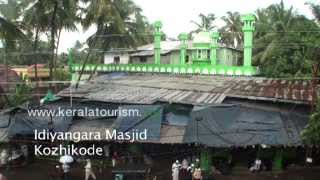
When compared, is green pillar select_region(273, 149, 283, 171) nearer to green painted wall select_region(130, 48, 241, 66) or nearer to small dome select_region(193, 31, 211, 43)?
small dome select_region(193, 31, 211, 43)

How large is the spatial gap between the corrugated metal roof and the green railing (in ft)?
1.26

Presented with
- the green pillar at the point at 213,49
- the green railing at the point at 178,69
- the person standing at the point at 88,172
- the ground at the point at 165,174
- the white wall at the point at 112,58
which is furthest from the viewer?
the white wall at the point at 112,58

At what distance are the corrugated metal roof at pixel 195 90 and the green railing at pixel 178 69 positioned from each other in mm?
384

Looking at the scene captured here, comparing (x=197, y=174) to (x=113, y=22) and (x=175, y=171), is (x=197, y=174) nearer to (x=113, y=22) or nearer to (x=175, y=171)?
(x=175, y=171)

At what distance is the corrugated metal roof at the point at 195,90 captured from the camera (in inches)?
738

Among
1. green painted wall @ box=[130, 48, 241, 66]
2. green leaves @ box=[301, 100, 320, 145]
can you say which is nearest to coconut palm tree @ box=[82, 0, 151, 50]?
green painted wall @ box=[130, 48, 241, 66]

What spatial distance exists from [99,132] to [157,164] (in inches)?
117

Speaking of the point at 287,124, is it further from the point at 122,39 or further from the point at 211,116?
the point at 122,39

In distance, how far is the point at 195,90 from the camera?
20719 millimetres

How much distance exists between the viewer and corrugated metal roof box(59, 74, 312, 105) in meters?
18.8

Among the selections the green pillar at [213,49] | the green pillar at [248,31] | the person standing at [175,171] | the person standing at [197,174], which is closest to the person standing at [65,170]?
the person standing at [175,171]

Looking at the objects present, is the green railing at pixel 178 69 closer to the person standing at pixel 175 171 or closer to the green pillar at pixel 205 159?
the green pillar at pixel 205 159

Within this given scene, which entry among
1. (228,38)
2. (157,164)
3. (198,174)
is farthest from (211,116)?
(228,38)

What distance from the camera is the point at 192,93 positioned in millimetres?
20359
